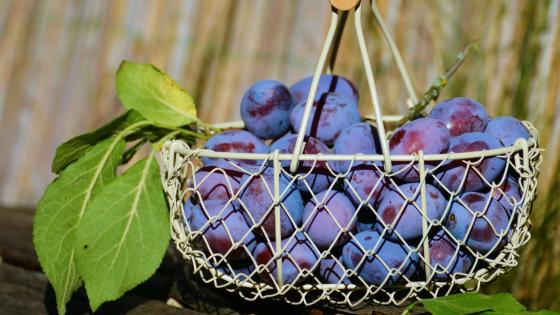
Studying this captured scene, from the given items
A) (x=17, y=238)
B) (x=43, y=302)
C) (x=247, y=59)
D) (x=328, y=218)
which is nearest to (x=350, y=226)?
(x=328, y=218)

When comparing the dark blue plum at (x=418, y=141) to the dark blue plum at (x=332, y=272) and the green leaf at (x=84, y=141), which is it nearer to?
the dark blue plum at (x=332, y=272)

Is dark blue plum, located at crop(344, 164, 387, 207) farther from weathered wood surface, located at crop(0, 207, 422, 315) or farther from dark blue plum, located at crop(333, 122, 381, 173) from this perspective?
weathered wood surface, located at crop(0, 207, 422, 315)

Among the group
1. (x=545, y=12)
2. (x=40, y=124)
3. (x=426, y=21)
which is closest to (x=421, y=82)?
(x=426, y=21)

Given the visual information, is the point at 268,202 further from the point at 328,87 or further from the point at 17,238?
the point at 17,238

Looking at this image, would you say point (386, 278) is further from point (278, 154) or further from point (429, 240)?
point (278, 154)

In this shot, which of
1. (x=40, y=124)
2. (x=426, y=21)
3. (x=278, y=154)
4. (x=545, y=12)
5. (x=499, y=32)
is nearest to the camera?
(x=278, y=154)

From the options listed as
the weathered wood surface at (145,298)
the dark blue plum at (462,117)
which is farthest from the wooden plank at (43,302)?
the dark blue plum at (462,117)
